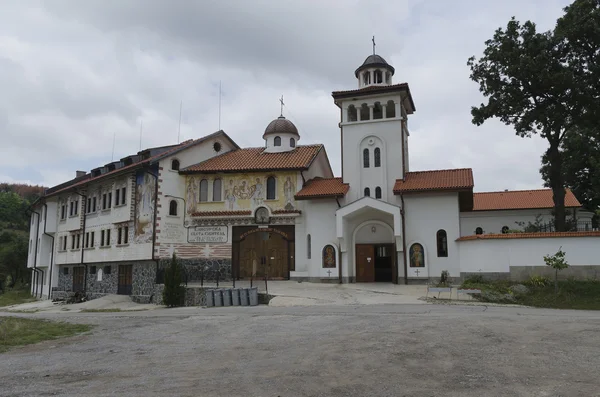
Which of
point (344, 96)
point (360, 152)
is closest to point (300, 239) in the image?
point (360, 152)

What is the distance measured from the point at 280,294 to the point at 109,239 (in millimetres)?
15543

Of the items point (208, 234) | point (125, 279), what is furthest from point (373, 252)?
point (125, 279)

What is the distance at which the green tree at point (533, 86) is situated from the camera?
24391mm

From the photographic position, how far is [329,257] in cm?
2775

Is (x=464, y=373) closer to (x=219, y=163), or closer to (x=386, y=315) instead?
(x=386, y=315)

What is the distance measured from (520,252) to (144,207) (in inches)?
818

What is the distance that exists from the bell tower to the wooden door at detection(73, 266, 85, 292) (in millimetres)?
20686

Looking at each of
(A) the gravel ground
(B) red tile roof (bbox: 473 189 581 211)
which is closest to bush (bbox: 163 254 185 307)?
(A) the gravel ground

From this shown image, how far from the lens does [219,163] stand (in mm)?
31594

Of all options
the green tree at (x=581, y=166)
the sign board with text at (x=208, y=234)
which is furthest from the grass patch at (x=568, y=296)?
the green tree at (x=581, y=166)

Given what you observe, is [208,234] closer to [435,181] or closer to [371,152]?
[371,152]

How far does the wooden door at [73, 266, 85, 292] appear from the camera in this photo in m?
35.8

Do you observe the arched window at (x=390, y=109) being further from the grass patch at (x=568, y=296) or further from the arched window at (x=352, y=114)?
the grass patch at (x=568, y=296)

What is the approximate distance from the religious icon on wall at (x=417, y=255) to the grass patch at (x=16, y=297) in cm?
3195
